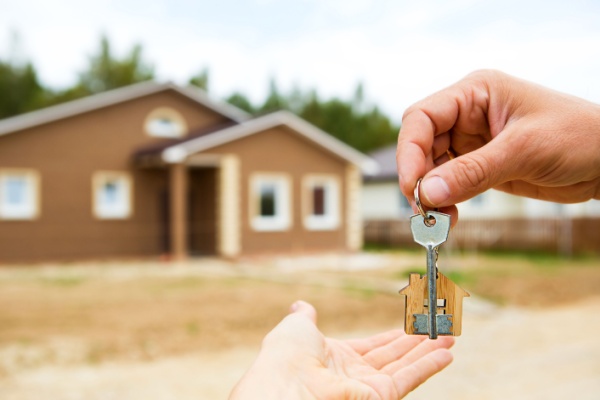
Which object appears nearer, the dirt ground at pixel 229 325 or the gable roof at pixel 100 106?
the dirt ground at pixel 229 325

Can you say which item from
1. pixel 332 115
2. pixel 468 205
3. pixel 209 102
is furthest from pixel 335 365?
pixel 332 115

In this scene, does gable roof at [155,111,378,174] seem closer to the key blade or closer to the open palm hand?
the open palm hand

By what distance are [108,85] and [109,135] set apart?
84.6 feet

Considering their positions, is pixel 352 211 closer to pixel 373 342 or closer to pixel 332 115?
pixel 373 342

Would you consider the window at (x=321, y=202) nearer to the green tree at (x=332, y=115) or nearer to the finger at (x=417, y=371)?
the finger at (x=417, y=371)

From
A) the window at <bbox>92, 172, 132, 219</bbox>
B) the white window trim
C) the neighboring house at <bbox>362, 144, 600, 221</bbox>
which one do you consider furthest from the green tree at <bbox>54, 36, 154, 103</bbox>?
the white window trim

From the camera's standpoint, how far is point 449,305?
124 cm

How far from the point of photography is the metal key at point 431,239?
3.90 ft

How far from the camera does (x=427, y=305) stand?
1.25 meters

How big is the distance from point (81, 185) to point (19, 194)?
1463 mm

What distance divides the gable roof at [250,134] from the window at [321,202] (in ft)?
2.79

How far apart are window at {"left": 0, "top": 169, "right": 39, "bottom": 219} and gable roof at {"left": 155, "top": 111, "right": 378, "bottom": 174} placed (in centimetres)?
321

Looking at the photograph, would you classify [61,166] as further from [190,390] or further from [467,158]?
[467,158]

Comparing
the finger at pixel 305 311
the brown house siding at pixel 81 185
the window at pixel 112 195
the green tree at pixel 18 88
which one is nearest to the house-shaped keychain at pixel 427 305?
the finger at pixel 305 311
